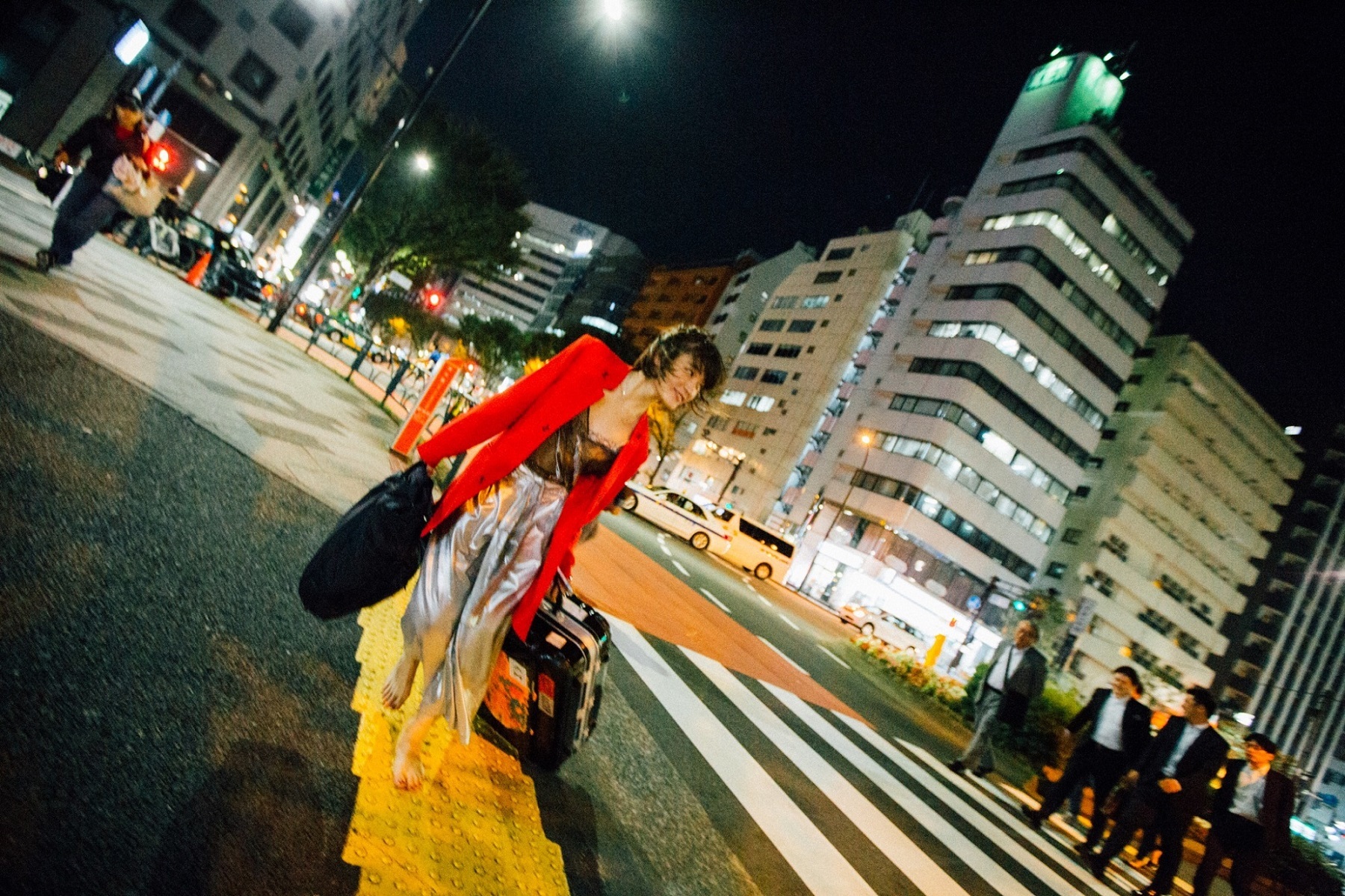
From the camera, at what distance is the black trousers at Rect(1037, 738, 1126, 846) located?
5734 mm

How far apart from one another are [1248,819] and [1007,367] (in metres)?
43.1

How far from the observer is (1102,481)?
171 ft

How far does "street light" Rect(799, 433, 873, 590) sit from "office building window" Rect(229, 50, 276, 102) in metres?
41.2

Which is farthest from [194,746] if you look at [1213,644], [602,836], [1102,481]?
[1213,644]

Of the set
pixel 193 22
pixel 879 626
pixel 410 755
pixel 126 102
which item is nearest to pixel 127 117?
pixel 126 102

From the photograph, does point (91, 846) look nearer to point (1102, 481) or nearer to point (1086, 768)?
point (1086, 768)

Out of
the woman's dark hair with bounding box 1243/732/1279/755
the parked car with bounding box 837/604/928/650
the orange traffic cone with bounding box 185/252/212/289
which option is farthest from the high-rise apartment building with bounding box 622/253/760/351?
the woman's dark hair with bounding box 1243/732/1279/755

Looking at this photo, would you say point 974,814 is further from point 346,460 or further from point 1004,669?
point 346,460

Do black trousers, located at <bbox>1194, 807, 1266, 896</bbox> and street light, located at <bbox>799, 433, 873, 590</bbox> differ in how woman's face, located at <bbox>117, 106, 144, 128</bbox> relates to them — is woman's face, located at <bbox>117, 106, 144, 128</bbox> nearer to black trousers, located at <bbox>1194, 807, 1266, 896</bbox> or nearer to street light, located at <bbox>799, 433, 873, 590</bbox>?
black trousers, located at <bbox>1194, 807, 1266, 896</bbox>

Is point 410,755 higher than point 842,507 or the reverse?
the reverse

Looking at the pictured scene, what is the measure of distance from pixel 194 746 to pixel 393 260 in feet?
103

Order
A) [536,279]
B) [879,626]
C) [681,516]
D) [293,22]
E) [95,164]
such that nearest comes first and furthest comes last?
1. [95,164]
2. [681,516]
3. [879,626]
4. [293,22]
5. [536,279]

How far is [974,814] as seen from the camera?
538cm

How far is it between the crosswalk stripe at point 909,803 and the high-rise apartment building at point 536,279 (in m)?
125
